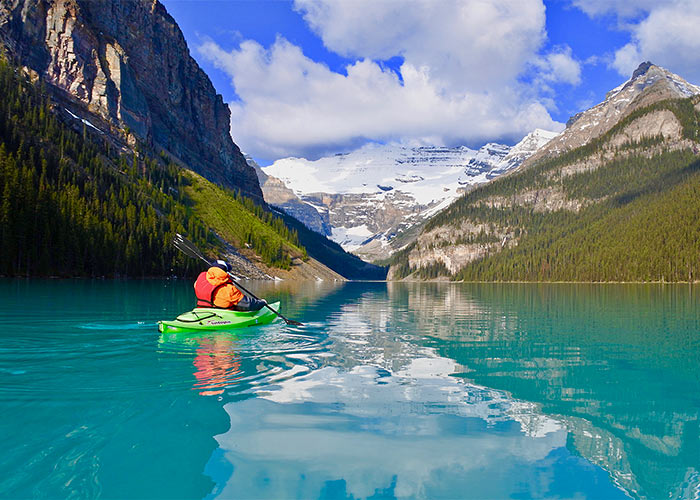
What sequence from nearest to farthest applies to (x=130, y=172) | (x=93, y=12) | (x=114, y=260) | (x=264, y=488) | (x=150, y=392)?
1. (x=264, y=488)
2. (x=150, y=392)
3. (x=114, y=260)
4. (x=130, y=172)
5. (x=93, y=12)

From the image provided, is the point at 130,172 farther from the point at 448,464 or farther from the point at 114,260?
the point at 448,464

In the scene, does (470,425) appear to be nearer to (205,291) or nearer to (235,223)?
(205,291)

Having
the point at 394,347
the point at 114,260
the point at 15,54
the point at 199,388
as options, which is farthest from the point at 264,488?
the point at 15,54

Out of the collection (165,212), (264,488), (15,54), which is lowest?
(264,488)

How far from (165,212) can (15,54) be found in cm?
7448

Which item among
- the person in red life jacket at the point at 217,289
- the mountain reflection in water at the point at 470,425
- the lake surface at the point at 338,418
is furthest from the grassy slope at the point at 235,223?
the mountain reflection in water at the point at 470,425

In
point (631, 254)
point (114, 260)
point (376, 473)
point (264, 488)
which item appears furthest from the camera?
point (631, 254)

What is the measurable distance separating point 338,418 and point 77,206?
94.1m

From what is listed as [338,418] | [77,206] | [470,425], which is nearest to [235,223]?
[77,206]

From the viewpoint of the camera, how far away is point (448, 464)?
9.02 meters

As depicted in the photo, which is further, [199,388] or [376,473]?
[199,388]

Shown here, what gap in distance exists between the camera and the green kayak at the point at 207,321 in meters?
22.3

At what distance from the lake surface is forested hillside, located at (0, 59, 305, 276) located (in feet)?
223

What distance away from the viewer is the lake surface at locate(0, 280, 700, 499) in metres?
8.17
